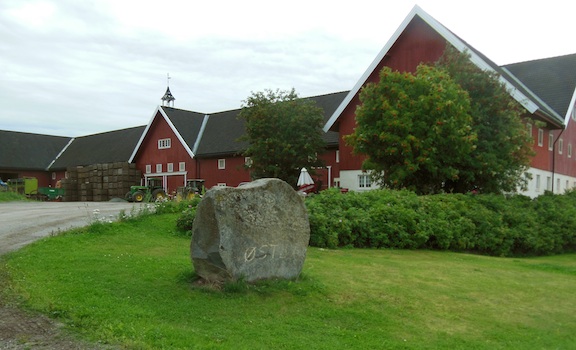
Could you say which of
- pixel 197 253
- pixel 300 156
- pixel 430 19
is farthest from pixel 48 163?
pixel 197 253

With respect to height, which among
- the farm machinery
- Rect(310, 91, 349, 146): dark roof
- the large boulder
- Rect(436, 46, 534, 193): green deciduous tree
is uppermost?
Rect(310, 91, 349, 146): dark roof

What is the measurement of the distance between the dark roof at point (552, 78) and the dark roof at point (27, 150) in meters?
44.4

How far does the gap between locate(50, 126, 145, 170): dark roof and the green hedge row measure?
35532mm

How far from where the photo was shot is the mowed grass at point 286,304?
238 inches

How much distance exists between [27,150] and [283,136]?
37977 mm

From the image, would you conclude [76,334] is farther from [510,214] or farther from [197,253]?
[510,214]

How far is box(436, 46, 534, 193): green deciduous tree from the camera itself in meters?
20.7

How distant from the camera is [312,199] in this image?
1630 cm

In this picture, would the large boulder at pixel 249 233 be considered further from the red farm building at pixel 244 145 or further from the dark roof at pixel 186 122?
the dark roof at pixel 186 122

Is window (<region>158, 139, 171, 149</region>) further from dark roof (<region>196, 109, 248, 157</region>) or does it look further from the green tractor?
the green tractor

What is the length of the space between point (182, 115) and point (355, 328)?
39362 mm

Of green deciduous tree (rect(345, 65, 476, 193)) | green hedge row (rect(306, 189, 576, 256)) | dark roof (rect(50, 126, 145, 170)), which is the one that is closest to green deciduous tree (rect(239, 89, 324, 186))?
green deciduous tree (rect(345, 65, 476, 193))

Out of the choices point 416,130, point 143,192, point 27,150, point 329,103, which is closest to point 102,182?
point 143,192

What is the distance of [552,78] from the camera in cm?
3312
